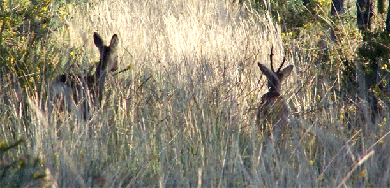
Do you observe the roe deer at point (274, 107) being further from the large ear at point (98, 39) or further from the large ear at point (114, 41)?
the large ear at point (98, 39)

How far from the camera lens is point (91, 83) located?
149 inches

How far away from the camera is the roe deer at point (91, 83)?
365 cm

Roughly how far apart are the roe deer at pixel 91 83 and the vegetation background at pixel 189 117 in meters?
0.10

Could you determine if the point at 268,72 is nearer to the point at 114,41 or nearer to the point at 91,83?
the point at 114,41

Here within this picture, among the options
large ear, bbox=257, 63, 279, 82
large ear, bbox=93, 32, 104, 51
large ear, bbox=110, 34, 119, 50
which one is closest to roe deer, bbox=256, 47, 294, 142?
large ear, bbox=257, 63, 279, 82

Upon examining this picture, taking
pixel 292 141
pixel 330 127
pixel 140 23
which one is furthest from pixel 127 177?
pixel 140 23

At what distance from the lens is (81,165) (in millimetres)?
2930

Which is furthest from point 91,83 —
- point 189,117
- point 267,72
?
point 267,72

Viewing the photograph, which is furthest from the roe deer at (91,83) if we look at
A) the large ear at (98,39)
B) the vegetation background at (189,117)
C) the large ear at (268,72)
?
the large ear at (268,72)

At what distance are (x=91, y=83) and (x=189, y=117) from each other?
2.88ft

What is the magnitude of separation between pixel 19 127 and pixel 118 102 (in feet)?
2.73

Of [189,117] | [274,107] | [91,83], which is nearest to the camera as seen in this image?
[189,117]

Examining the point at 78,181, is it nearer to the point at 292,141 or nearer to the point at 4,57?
the point at 292,141

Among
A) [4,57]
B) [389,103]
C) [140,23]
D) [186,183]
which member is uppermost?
[140,23]
